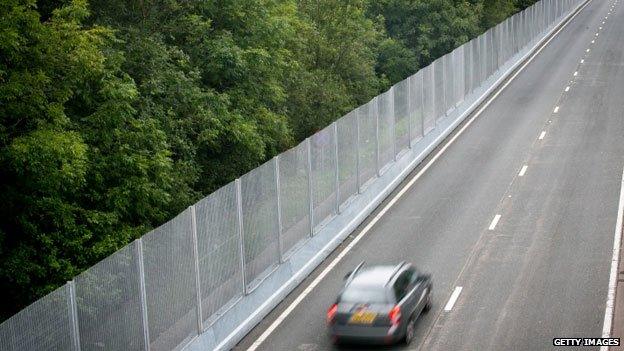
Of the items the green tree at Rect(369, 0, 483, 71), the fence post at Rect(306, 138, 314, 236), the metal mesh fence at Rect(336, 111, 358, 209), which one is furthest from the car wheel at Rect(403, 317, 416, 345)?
the green tree at Rect(369, 0, 483, 71)

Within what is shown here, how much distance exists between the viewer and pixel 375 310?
17250 millimetres

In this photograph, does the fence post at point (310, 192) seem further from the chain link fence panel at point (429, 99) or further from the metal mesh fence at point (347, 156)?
the chain link fence panel at point (429, 99)

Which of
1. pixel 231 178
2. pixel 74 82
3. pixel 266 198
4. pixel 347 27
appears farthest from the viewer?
pixel 347 27

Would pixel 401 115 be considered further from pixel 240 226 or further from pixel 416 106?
pixel 240 226

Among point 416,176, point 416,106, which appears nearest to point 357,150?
point 416,176

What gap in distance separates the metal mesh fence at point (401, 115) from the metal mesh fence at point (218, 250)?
13369mm

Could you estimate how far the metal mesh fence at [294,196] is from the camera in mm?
22172

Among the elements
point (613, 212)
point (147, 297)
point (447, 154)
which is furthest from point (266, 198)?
point (447, 154)

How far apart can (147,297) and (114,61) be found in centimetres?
1200

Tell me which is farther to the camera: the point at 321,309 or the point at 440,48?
the point at 440,48

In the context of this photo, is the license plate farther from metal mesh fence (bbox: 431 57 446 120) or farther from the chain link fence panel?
metal mesh fence (bbox: 431 57 446 120)

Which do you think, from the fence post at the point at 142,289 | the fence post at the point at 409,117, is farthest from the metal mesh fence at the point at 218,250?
the fence post at the point at 409,117

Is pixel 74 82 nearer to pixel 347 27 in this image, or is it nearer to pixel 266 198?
pixel 266 198

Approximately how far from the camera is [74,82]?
23312 millimetres
